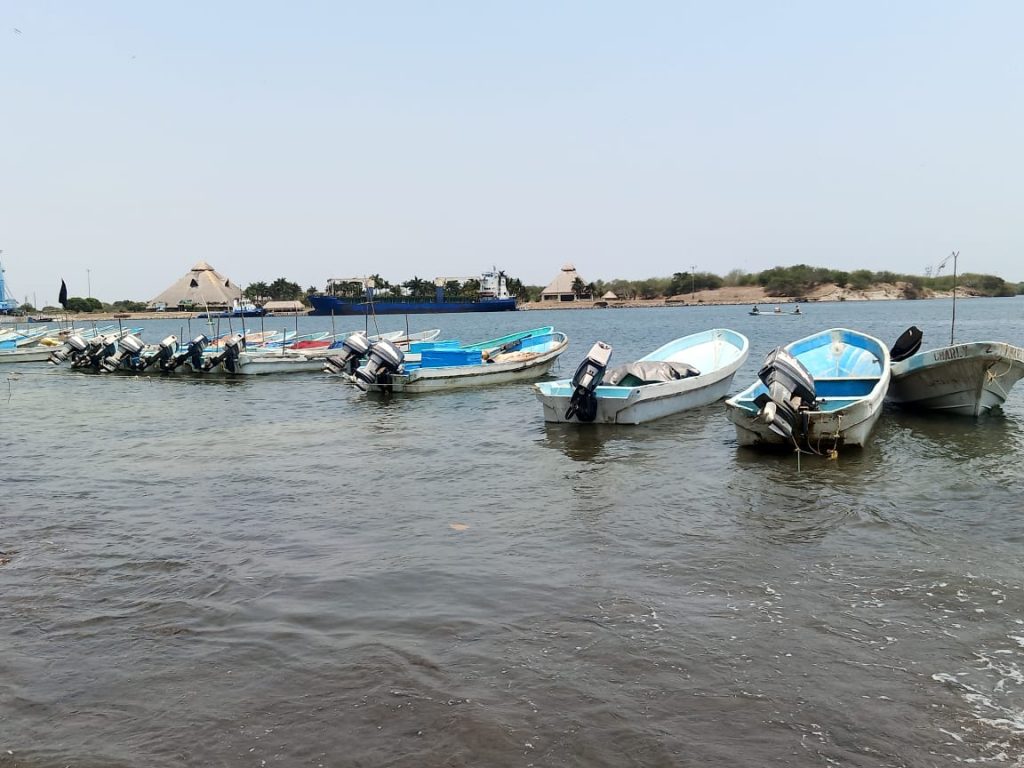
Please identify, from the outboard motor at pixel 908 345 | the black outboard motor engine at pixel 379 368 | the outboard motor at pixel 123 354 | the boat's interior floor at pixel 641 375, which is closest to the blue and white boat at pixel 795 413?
the boat's interior floor at pixel 641 375

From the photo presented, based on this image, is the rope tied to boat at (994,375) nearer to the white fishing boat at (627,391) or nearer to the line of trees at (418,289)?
the white fishing boat at (627,391)

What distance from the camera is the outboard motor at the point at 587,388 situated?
52.2 feet

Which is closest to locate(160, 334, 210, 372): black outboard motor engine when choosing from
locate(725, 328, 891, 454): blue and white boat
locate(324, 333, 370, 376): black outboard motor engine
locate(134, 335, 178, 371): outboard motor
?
locate(134, 335, 178, 371): outboard motor

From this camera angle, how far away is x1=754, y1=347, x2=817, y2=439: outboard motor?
39.9ft

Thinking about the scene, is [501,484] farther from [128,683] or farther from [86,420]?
[86,420]

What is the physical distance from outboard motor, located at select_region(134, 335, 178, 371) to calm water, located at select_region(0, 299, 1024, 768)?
69.9 feet

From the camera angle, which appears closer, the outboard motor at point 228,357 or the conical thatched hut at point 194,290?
the outboard motor at point 228,357

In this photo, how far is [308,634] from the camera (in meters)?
6.07

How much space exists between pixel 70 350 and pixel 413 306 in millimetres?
90420

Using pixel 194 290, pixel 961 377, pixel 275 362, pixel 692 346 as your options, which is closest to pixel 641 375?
pixel 692 346

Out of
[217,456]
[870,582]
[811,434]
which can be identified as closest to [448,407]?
[217,456]

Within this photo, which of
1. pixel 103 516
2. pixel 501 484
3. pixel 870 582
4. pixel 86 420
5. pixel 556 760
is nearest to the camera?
pixel 556 760

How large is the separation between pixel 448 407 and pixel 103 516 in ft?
36.8

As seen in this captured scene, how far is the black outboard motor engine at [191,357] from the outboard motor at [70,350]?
6116 mm
